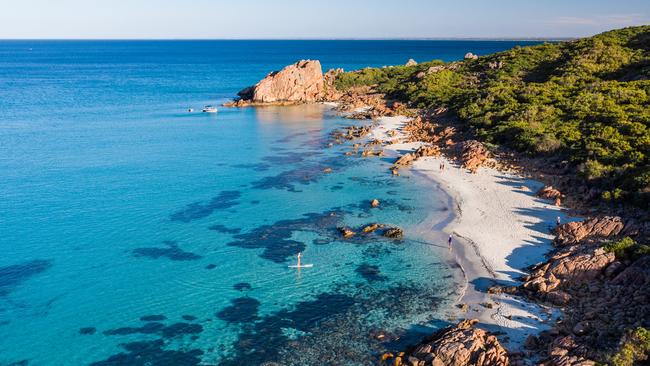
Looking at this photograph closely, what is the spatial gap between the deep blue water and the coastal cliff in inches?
233

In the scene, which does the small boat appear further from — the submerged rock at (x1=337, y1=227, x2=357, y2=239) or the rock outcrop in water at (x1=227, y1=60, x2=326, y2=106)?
the submerged rock at (x1=337, y1=227, x2=357, y2=239)

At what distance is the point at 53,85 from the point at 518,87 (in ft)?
428

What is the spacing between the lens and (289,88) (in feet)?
374

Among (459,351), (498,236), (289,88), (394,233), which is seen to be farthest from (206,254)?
(289,88)

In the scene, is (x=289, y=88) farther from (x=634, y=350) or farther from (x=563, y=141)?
(x=634, y=350)

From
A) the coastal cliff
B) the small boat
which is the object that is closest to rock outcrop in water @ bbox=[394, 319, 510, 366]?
the coastal cliff

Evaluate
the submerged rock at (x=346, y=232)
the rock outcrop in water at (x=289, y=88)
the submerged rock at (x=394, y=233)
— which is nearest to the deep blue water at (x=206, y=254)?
the submerged rock at (x=394, y=233)

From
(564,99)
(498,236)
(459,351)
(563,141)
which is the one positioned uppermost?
(564,99)

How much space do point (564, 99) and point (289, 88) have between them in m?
62.7

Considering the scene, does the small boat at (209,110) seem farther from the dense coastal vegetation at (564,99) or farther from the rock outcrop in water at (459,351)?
the rock outcrop in water at (459,351)

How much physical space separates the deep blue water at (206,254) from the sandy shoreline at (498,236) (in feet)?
5.70

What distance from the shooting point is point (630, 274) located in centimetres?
2905

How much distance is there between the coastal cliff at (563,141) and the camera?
2569cm

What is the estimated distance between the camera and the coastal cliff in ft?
84.3
